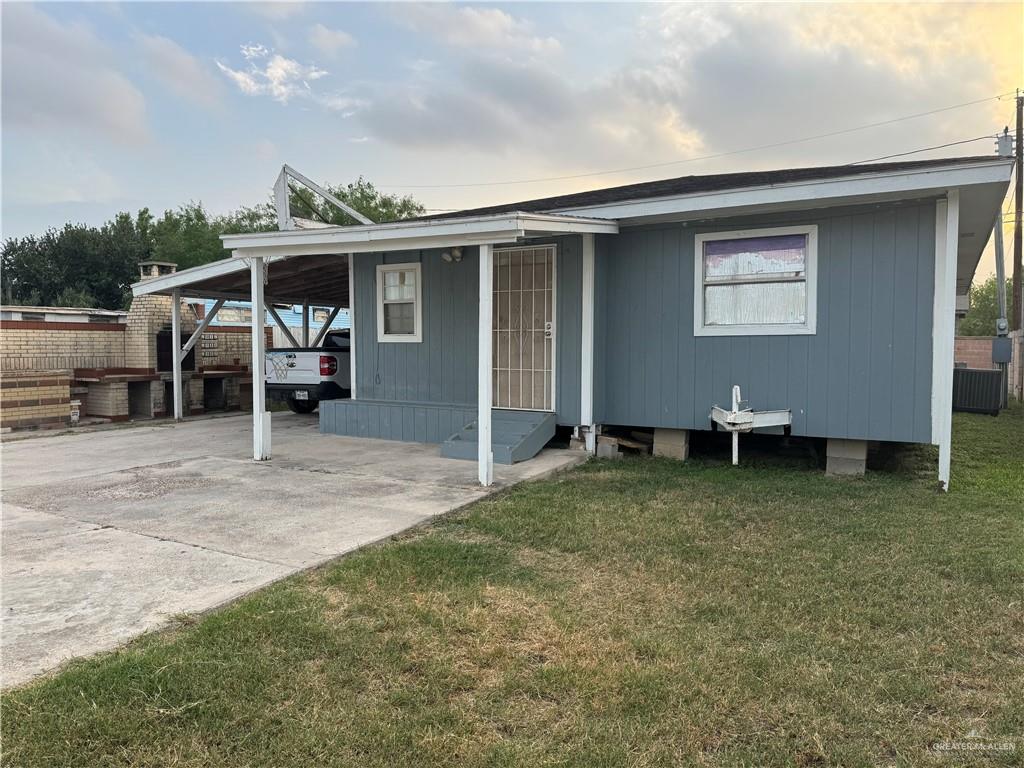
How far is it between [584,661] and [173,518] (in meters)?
3.47

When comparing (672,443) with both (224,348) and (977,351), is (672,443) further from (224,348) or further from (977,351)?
(977,351)

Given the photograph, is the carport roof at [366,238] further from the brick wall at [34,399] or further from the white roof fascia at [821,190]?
the brick wall at [34,399]

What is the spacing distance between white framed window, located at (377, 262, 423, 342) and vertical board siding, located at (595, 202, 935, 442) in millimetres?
2459

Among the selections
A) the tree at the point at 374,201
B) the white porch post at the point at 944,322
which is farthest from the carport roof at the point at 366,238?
the tree at the point at 374,201

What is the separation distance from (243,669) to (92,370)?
1067 centimetres

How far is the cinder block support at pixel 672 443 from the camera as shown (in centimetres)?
721

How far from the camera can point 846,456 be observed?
21.1 ft

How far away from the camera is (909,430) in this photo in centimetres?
601

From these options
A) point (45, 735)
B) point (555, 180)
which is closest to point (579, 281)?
point (45, 735)

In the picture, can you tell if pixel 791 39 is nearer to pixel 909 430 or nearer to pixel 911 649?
pixel 909 430

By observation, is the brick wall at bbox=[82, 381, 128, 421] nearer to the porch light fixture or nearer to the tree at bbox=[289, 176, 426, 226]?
the porch light fixture

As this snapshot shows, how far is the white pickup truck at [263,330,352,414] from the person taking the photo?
34.0ft

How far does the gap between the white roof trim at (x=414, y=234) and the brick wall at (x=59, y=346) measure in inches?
256

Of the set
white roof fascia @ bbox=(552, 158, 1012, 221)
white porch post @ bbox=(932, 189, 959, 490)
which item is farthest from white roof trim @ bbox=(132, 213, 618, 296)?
white porch post @ bbox=(932, 189, 959, 490)
